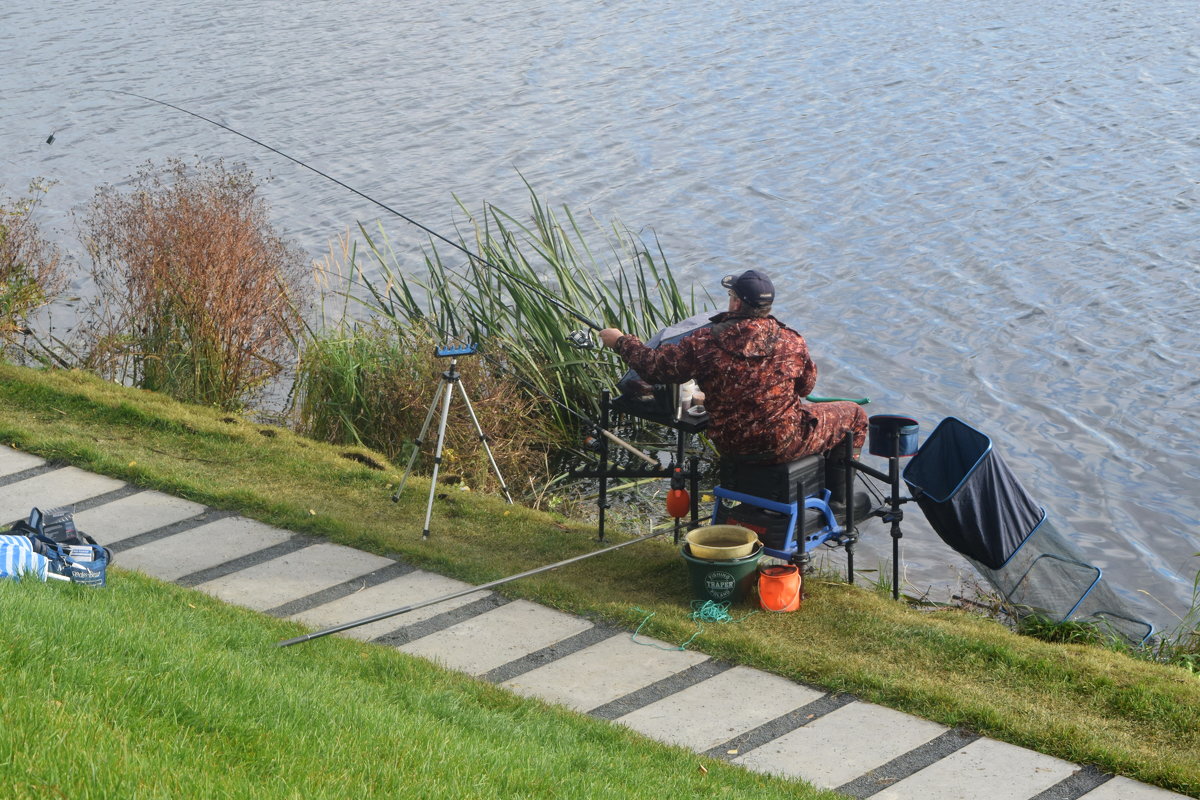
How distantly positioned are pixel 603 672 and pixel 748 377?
146 cm

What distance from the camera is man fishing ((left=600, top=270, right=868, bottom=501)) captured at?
553 centimetres

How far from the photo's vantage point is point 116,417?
7797 millimetres

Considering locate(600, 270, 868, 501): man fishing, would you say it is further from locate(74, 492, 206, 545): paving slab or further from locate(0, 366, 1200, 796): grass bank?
locate(74, 492, 206, 545): paving slab

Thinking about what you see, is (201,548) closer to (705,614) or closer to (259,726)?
(705,614)

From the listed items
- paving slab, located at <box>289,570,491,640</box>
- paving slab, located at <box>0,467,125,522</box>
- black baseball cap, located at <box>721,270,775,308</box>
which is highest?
black baseball cap, located at <box>721,270,775,308</box>

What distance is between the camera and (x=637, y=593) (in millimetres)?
5707

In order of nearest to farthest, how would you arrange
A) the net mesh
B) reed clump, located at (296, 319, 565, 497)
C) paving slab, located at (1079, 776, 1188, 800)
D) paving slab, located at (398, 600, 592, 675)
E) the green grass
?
the green grass
paving slab, located at (1079, 776, 1188, 800)
paving slab, located at (398, 600, 592, 675)
the net mesh
reed clump, located at (296, 319, 565, 497)

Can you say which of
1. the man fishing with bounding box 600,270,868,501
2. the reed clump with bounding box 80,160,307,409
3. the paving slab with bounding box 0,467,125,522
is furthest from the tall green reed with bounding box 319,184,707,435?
the man fishing with bounding box 600,270,868,501

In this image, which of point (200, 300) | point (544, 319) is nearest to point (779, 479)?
point (544, 319)

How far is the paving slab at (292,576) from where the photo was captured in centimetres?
556

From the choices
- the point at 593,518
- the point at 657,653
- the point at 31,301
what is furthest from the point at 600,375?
the point at 31,301

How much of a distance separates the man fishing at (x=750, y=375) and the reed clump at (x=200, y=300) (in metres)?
3.82

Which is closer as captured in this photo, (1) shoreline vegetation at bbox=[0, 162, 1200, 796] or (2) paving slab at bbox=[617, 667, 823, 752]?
(2) paving slab at bbox=[617, 667, 823, 752]

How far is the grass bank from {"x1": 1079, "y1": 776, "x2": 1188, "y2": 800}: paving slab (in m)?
0.05
